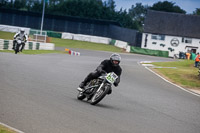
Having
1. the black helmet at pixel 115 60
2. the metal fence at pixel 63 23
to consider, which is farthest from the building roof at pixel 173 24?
the black helmet at pixel 115 60

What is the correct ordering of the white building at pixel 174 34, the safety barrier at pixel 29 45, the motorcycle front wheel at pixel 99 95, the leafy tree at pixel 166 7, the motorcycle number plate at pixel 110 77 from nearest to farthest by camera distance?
the motorcycle front wheel at pixel 99 95 → the motorcycle number plate at pixel 110 77 → the safety barrier at pixel 29 45 → the white building at pixel 174 34 → the leafy tree at pixel 166 7

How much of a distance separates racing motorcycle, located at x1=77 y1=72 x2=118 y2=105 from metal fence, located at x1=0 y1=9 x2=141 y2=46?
67645 mm

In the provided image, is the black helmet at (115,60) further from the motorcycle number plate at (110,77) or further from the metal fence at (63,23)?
the metal fence at (63,23)

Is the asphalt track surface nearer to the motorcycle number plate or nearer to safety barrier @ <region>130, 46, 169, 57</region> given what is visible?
the motorcycle number plate

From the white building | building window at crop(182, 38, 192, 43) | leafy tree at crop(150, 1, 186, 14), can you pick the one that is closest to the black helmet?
the white building

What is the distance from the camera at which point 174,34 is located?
8094 centimetres

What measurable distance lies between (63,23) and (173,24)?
2120 cm

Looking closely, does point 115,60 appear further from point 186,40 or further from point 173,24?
point 173,24

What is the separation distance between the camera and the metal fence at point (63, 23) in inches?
3155

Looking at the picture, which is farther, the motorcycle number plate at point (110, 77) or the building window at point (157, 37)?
the building window at point (157, 37)

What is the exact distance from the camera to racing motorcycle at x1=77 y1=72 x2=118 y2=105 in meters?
10.8

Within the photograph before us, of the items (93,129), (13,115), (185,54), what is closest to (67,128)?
(93,129)

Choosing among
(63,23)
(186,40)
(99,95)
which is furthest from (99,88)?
(186,40)

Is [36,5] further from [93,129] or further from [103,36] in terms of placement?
[93,129]
